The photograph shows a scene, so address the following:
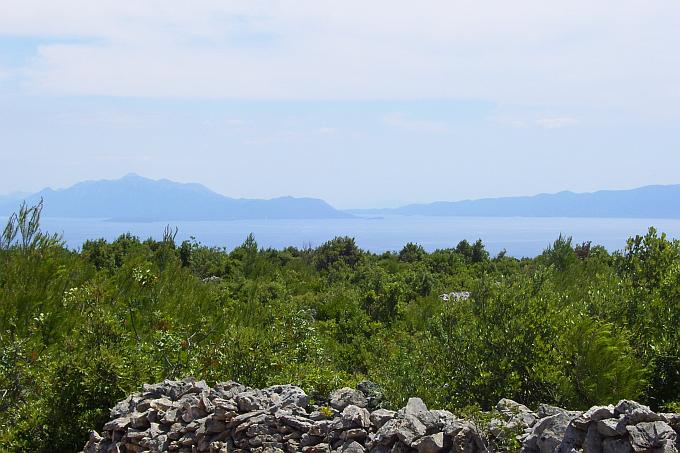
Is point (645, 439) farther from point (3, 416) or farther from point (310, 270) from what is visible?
point (310, 270)

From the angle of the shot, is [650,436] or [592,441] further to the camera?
[592,441]

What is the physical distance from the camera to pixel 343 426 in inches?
318

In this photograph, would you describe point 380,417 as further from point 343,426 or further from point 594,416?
point 594,416

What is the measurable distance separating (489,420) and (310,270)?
24.3 m

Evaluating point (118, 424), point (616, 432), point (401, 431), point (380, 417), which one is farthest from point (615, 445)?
point (118, 424)

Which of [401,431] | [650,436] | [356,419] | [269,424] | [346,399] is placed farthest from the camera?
[346,399]

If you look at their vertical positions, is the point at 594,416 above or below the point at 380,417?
above

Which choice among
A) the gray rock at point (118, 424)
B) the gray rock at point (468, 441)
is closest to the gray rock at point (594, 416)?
the gray rock at point (468, 441)

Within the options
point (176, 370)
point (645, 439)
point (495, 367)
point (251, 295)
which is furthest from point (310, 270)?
point (645, 439)

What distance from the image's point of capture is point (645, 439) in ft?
20.3

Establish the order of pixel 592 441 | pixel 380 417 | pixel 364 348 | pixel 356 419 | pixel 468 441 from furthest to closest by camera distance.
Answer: pixel 364 348
pixel 356 419
pixel 380 417
pixel 468 441
pixel 592 441

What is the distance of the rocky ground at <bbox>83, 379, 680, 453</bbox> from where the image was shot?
21.0 feet

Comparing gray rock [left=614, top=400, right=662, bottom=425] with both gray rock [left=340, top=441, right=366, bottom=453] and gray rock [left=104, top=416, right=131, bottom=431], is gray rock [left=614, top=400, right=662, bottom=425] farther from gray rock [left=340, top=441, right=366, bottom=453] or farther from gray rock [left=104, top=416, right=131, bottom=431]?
gray rock [left=104, top=416, right=131, bottom=431]

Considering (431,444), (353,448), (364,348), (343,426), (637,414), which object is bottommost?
(364,348)
